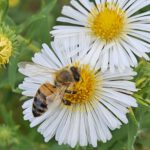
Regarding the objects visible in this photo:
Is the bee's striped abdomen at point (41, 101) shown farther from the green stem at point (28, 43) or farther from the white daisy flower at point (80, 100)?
the green stem at point (28, 43)

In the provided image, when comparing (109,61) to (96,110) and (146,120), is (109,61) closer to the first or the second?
(96,110)

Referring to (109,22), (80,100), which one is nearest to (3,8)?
(109,22)

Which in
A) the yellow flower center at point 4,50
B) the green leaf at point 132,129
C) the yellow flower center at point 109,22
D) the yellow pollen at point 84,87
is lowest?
the green leaf at point 132,129

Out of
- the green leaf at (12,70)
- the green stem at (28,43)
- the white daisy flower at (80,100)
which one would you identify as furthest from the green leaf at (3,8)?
the white daisy flower at (80,100)

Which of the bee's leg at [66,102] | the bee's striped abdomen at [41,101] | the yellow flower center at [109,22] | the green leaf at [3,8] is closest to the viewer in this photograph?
the bee's striped abdomen at [41,101]

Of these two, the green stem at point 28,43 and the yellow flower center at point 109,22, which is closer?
the yellow flower center at point 109,22

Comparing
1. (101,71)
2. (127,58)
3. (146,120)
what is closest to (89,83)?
(101,71)

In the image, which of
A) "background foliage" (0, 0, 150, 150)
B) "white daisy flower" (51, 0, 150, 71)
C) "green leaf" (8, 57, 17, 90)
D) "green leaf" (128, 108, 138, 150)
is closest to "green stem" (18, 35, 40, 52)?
"background foliage" (0, 0, 150, 150)

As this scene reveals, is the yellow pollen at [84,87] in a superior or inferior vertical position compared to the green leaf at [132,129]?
superior
